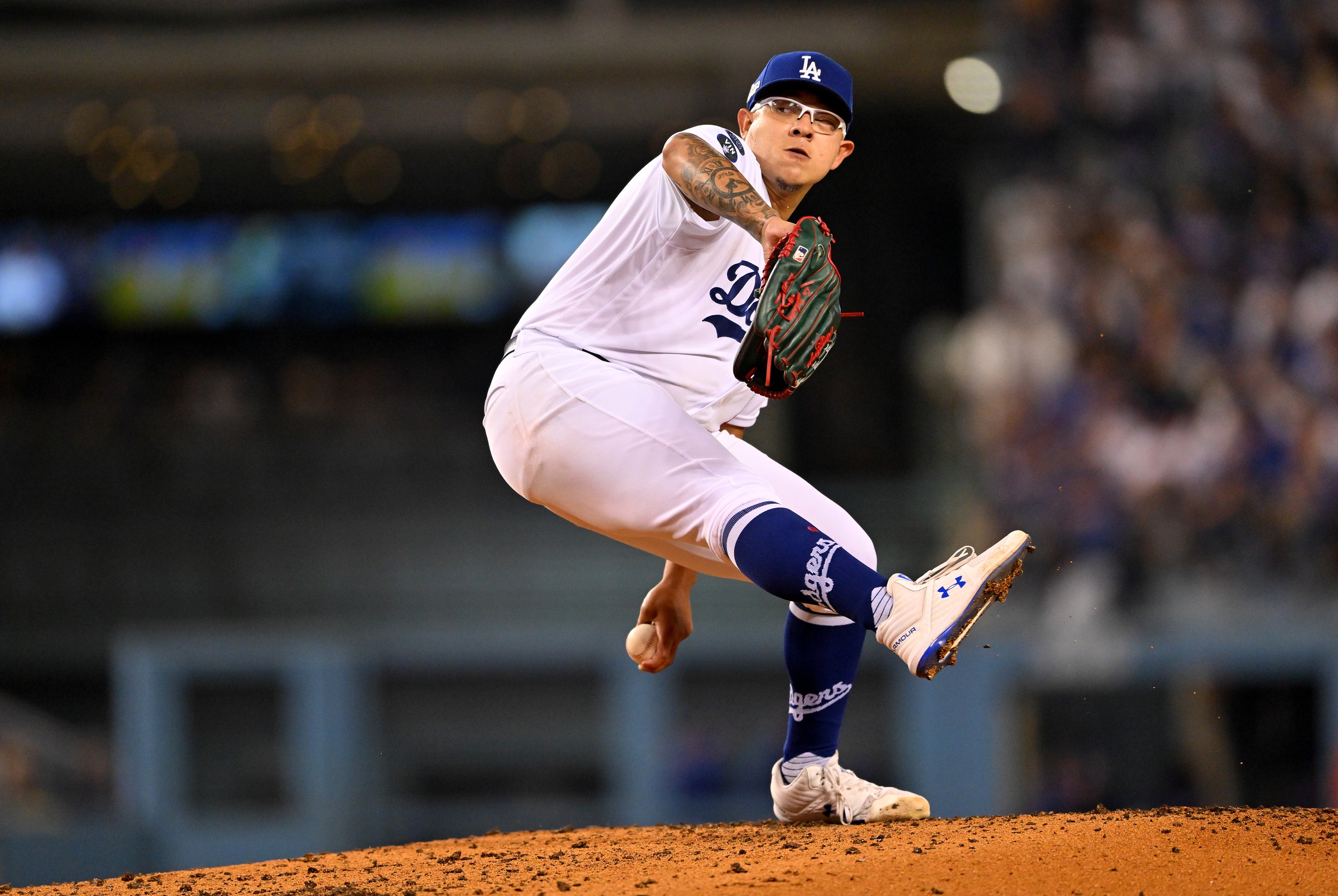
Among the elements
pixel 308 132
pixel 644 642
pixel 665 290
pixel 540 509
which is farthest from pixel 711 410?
pixel 308 132

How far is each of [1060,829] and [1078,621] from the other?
506cm

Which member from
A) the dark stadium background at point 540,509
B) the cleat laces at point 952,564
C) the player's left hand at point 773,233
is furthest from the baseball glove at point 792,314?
the dark stadium background at point 540,509

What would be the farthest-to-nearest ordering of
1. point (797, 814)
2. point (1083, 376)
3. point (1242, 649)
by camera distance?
point (1083, 376) < point (1242, 649) < point (797, 814)

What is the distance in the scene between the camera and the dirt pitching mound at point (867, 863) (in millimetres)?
2643

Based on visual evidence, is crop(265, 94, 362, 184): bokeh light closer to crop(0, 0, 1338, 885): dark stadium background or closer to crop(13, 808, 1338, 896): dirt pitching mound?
crop(0, 0, 1338, 885): dark stadium background

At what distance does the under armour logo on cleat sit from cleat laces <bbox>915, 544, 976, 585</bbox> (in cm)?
4

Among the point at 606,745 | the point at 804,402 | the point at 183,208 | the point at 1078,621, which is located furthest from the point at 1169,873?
the point at 183,208

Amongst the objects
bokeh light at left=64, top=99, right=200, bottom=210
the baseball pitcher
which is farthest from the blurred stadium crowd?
bokeh light at left=64, top=99, right=200, bottom=210

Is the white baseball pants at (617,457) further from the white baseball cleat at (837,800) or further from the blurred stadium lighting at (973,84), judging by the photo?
the blurred stadium lighting at (973,84)

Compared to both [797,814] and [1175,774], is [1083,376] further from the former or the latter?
[797,814]

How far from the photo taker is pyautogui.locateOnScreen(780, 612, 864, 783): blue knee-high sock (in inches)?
137

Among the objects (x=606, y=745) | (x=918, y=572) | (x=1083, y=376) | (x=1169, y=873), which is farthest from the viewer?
(x=606, y=745)

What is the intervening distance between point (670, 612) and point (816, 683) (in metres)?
0.38

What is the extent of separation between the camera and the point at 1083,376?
30.2 feet
